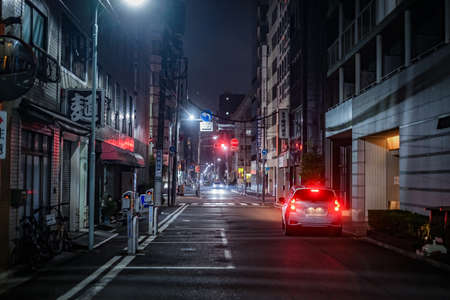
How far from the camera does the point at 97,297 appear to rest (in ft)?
27.2

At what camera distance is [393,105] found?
20688 millimetres

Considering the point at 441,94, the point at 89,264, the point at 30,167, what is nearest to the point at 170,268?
the point at 89,264

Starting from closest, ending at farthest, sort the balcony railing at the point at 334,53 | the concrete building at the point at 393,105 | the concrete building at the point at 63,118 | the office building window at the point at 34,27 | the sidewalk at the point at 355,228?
the concrete building at the point at 63,118
the office building window at the point at 34,27
the concrete building at the point at 393,105
the sidewalk at the point at 355,228
the balcony railing at the point at 334,53

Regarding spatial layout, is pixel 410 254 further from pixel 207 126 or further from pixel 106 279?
pixel 207 126

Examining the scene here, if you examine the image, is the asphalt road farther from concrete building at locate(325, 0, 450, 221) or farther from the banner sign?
the banner sign

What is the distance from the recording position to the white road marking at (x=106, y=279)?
850 centimetres

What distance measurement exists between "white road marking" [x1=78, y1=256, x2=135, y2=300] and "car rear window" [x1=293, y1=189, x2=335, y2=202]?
24.1 feet

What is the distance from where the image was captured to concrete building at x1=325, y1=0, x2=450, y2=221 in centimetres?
1650

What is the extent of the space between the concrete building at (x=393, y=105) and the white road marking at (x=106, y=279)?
32.3ft

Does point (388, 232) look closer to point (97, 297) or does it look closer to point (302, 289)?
point (302, 289)

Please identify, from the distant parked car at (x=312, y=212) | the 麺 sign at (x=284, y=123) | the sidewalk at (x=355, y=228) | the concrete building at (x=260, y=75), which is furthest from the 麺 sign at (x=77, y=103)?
the concrete building at (x=260, y=75)

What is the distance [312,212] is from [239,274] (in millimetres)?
7788

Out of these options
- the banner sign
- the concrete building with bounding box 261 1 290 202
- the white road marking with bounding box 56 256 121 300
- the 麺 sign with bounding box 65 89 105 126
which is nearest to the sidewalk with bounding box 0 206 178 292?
the white road marking with bounding box 56 256 121 300

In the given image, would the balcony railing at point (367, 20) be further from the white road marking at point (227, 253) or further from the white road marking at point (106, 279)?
the white road marking at point (106, 279)
